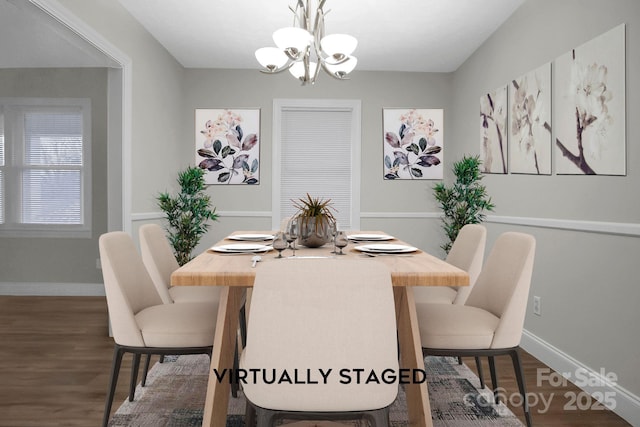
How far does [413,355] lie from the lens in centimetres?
183

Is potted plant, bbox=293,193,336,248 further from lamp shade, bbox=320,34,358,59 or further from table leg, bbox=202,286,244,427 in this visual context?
lamp shade, bbox=320,34,358,59

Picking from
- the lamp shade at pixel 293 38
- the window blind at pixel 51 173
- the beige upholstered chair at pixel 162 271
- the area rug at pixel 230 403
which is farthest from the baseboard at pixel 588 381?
the window blind at pixel 51 173

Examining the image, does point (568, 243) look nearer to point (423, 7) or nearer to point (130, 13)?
point (423, 7)

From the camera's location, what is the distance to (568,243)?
2.91 metres

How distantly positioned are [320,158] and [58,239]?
10.3ft

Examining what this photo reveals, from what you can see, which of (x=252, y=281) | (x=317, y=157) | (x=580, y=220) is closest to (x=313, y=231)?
(x=252, y=281)

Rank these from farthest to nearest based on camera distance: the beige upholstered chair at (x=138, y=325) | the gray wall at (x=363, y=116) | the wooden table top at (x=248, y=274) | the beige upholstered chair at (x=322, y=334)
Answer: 1. the gray wall at (x=363, y=116)
2. the beige upholstered chair at (x=138, y=325)
3. the wooden table top at (x=248, y=274)
4. the beige upholstered chair at (x=322, y=334)

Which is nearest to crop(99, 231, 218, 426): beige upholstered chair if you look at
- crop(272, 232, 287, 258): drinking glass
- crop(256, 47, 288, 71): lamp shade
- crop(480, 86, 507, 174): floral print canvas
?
crop(272, 232, 287, 258): drinking glass

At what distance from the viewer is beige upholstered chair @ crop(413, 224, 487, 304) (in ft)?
8.29

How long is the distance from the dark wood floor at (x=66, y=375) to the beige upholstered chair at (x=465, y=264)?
0.61 m

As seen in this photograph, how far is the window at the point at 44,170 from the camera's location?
5.08 metres

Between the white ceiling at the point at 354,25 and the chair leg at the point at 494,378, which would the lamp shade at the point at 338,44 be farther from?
the chair leg at the point at 494,378

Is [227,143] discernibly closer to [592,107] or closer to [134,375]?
[134,375]

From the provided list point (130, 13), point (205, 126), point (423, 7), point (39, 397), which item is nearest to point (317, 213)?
point (39, 397)
